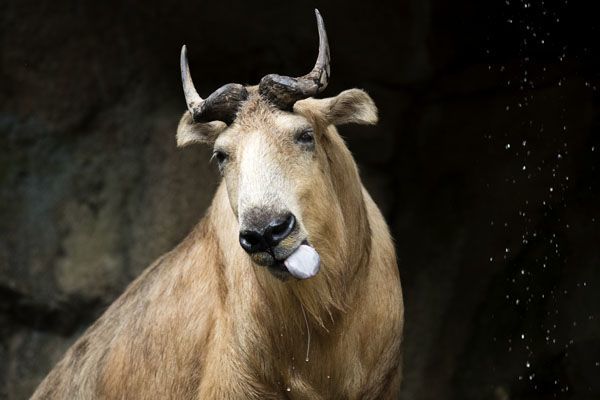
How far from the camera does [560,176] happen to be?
8.84m

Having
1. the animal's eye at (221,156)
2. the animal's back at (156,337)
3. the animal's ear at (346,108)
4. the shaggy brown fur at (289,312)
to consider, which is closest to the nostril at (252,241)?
the shaggy brown fur at (289,312)

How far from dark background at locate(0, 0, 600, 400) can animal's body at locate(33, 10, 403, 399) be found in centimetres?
209

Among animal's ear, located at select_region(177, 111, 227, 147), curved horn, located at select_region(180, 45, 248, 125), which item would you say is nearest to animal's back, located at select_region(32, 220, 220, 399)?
animal's ear, located at select_region(177, 111, 227, 147)

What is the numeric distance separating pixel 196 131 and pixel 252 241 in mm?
1178

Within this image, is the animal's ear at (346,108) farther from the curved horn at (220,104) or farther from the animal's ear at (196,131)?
the animal's ear at (196,131)

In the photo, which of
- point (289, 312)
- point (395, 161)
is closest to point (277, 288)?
point (289, 312)

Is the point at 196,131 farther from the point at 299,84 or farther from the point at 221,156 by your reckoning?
the point at 299,84

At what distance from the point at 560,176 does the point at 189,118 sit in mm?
3584

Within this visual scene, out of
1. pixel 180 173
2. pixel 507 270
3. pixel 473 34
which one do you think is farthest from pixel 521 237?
pixel 180 173

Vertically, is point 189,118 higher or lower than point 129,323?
higher

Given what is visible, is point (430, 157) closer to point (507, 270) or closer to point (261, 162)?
point (507, 270)

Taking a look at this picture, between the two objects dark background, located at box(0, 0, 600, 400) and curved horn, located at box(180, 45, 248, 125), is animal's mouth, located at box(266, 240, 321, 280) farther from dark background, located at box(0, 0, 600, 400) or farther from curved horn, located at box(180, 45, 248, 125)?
dark background, located at box(0, 0, 600, 400)

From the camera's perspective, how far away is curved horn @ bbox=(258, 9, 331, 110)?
605 centimetres

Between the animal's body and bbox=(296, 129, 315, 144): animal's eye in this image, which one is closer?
the animal's body
